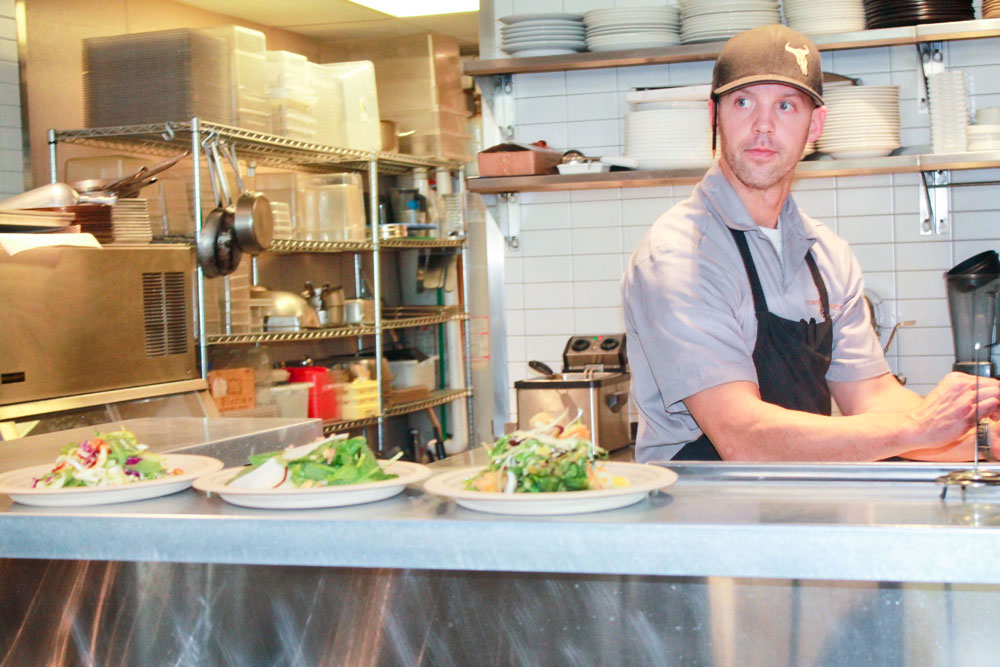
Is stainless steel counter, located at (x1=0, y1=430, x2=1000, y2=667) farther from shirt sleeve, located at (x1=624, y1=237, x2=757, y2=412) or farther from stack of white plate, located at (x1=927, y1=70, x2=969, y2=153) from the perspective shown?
stack of white plate, located at (x1=927, y1=70, x2=969, y2=153)

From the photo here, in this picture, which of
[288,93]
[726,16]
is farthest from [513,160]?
[288,93]

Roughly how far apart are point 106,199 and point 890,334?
2812 mm

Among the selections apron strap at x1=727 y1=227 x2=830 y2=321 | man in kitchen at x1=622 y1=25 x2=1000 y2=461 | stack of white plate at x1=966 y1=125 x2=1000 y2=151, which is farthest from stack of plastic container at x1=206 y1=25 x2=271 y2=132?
apron strap at x1=727 y1=227 x2=830 y2=321

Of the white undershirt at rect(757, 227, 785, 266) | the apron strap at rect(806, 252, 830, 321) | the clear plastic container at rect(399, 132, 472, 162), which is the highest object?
the clear plastic container at rect(399, 132, 472, 162)

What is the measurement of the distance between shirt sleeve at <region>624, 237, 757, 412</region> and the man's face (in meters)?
0.23

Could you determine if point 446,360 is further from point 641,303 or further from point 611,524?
point 611,524

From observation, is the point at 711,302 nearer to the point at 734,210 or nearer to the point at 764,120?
the point at 734,210

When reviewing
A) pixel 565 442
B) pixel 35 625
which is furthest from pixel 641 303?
pixel 35 625

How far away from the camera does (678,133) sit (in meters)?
3.83

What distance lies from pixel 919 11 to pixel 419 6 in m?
3.09

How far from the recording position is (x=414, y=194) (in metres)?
6.64

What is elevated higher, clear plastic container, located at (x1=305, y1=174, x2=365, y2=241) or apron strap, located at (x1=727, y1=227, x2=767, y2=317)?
clear plastic container, located at (x1=305, y1=174, x2=365, y2=241)

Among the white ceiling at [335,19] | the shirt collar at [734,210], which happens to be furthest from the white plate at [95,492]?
the white ceiling at [335,19]

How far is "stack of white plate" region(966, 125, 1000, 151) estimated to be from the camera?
370 cm
